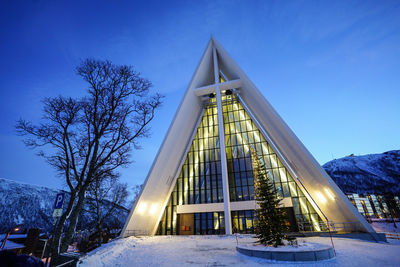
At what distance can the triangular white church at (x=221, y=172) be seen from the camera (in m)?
16.1

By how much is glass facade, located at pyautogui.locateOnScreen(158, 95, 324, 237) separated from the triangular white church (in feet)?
0.33

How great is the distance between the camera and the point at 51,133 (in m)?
8.16

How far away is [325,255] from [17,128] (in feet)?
42.8

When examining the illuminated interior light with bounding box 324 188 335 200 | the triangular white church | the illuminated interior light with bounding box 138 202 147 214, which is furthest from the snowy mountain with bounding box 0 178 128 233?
the illuminated interior light with bounding box 324 188 335 200

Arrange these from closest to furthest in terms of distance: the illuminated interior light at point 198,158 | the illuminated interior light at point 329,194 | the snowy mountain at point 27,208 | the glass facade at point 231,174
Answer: the illuminated interior light at point 329,194 → the glass facade at point 231,174 → the illuminated interior light at point 198,158 → the snowy mountain at point 27,208

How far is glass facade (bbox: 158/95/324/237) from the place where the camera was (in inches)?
779

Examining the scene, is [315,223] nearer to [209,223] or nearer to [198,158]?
[209,223]

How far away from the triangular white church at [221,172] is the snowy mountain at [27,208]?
29.2 m

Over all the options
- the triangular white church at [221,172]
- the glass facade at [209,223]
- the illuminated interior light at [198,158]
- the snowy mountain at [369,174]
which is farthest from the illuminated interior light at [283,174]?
the snowy mountain at [369,174]

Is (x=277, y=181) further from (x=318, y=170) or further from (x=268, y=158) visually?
(x=318, y=170)

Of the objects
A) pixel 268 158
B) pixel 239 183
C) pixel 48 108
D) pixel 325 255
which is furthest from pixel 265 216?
pixel 268 158

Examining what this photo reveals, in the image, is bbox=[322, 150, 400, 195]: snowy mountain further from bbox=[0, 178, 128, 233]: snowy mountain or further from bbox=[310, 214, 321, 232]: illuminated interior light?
bbox=[0, 178, 128, 233]: snowy mountain

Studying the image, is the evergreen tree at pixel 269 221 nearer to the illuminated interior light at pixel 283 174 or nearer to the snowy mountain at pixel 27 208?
the illuminated interior light at pixel 283 174

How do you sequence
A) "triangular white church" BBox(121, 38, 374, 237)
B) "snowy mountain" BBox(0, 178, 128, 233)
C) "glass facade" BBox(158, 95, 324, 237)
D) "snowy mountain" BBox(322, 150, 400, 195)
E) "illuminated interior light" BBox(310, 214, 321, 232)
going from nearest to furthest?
"triangular white church" BBox(121, 38, 374, 237) < "illuminated interior light" BBox(310, 214, 321, 232) < "glass facade" BBox(158, 95, 324, 237) < "snowy mountain" BBox(0, 178, 128, 233) < "snowy mountain" BBox(322, 150, 400, 195)
